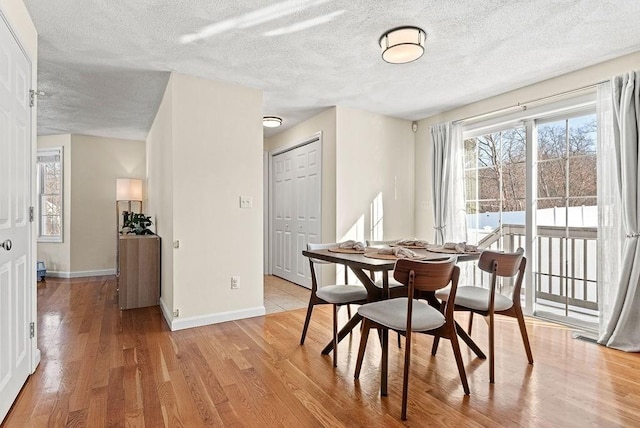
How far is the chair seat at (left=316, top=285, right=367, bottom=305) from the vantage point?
2.63m

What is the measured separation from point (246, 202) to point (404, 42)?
2.14 meters

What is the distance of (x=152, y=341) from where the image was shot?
2.99 m

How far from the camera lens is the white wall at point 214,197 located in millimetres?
3354

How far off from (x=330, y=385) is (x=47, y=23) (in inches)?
124

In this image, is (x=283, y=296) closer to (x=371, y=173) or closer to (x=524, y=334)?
(x=371, y=173)

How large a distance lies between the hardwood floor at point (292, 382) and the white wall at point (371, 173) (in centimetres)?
168

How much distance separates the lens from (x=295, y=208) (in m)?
5.41

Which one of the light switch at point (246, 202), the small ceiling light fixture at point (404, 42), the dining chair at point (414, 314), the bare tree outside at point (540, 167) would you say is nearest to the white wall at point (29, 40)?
the light switch at point (246, 202)

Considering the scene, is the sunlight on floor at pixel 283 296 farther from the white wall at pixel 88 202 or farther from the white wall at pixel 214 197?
the white wall at pixel 88 202

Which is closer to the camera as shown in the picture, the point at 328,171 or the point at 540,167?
the point at 540,167

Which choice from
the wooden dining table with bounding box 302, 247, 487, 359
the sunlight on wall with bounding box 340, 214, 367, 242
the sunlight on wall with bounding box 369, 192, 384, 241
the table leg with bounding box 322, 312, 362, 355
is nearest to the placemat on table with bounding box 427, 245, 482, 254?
the wooden dining table with bounding box 302, 247, 487, 359

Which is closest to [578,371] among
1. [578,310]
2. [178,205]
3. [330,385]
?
[578,310]

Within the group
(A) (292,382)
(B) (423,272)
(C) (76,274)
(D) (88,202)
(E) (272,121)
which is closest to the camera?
(B) (423,272)

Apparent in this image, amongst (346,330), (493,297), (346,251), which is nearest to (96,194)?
(346,251)
